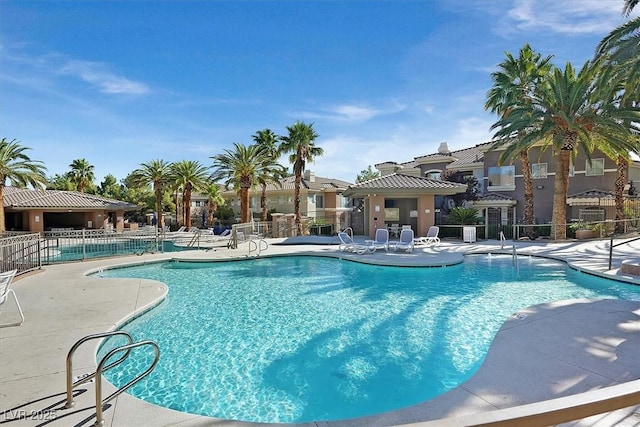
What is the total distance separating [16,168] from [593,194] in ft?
141

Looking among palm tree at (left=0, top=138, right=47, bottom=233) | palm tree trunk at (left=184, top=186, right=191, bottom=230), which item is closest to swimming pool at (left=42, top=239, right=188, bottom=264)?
palm tree at (left=0, top=138, right=47, bottom=233)

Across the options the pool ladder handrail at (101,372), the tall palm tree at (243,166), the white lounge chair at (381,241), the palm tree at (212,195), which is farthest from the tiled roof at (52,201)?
the pool ladder handrail at (101,372)

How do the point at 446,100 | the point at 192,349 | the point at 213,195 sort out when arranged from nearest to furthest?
the point at 192,349 → the point at 446,100 → the point at 213,195


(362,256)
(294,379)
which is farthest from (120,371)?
(362,256)

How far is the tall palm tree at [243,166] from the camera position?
100 ft

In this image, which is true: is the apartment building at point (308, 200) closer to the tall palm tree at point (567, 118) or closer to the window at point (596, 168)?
the window at point (596, 168)

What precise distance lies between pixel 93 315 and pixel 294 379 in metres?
4.61

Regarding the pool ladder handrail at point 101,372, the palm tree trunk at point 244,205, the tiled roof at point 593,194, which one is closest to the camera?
the pool ladder handrail at point 101,372

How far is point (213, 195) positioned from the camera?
38875mm

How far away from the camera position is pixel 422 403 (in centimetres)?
402

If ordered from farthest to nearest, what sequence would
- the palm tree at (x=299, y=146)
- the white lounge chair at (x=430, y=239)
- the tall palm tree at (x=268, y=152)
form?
the tall palm tree at (x=268, y=152) < the palm tree at (x=299, y=146) < the white lounge chair at (x=430, y=239)

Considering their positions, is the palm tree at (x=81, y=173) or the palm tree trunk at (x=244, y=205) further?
the palm tree at (x=81, y=173)

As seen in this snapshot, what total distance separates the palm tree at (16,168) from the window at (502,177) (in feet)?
120

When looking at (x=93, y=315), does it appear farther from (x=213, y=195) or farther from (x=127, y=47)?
(x=213, y=195)
